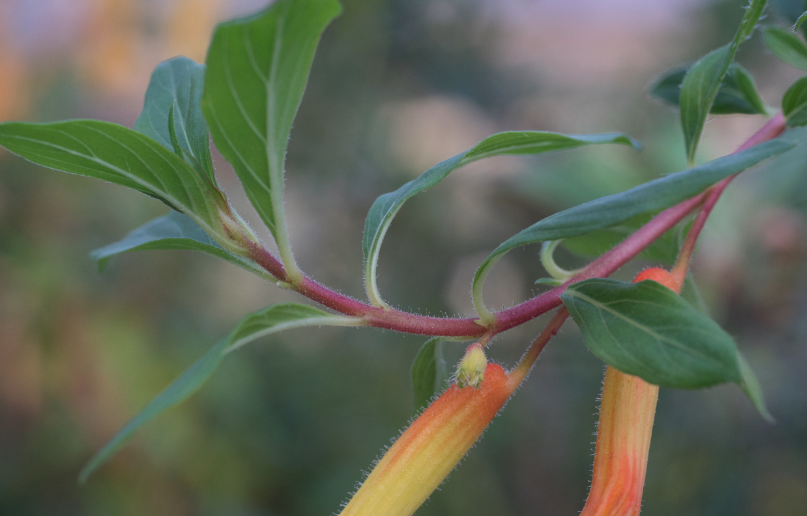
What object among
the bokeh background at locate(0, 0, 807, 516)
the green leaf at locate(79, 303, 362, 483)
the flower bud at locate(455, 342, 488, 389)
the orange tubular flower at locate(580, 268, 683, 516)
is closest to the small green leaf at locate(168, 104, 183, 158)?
the green leaf at locate(79, 303, 362, 483)

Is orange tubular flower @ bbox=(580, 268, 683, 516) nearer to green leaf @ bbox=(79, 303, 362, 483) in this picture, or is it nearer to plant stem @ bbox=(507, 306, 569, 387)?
plant stem @ bbox=(507, 306, 569, 387)

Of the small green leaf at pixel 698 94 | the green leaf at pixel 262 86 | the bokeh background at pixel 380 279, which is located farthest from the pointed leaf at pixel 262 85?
the bokeh background at pixel 380 279

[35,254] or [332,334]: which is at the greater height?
[35,254]

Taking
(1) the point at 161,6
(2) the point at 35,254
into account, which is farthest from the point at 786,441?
(1) the point at 161,6

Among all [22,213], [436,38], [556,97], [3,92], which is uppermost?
[3,92]

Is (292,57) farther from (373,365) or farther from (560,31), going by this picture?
(560,31)

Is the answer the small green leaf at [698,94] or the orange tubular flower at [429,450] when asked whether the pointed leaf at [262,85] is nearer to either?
the orange tubular flower at [429,450]

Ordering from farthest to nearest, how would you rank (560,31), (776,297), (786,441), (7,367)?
(560,31), (7,367), (786,441), (776,297)

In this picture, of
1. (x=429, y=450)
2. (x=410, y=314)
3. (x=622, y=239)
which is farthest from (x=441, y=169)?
(x=622, y=239)
